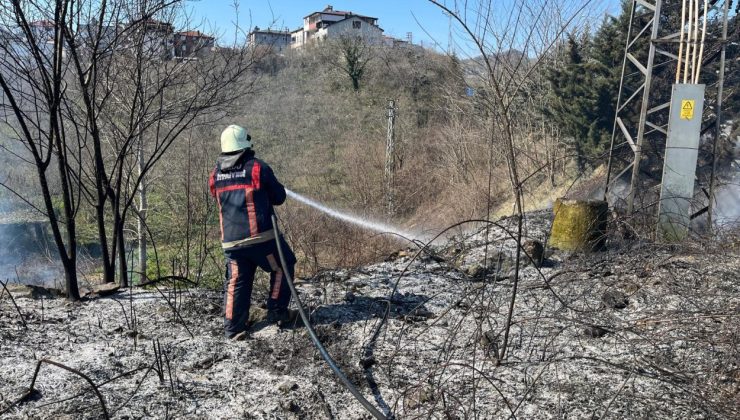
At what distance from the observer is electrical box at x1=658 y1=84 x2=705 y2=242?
293 inches

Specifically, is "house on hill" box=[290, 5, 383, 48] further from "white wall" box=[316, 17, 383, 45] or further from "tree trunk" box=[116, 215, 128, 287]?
A: "tree trunk" box=[116, 215, 128, 287]

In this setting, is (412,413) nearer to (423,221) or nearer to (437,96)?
(423,221)

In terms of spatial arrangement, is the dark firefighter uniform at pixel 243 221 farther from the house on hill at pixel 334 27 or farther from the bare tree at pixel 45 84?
the house on hill at pixel 334 27

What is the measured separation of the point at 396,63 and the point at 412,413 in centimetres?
3879

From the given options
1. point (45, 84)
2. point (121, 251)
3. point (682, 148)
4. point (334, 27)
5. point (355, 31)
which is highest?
point (334, 27)

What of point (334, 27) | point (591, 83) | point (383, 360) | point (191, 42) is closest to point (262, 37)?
point (191, 42)

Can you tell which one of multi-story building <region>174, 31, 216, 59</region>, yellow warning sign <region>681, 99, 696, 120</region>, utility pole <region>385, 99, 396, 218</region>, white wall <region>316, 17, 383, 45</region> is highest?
white wall <region>316, 17, 383, 45</region>

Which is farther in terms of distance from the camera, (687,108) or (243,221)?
(687,108)

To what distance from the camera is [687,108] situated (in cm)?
747

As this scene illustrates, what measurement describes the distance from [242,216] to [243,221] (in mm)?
41

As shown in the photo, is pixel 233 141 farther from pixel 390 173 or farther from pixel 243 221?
pixel 390 173

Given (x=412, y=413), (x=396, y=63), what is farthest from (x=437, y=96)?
(x=412, y=413)

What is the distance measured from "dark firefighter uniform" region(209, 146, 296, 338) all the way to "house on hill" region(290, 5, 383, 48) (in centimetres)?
4236

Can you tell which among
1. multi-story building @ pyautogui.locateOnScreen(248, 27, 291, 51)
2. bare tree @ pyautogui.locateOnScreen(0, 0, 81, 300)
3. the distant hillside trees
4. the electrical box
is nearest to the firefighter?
bare tree @ pyautogui.locateOnScreen(0, 0, 81, 300)
